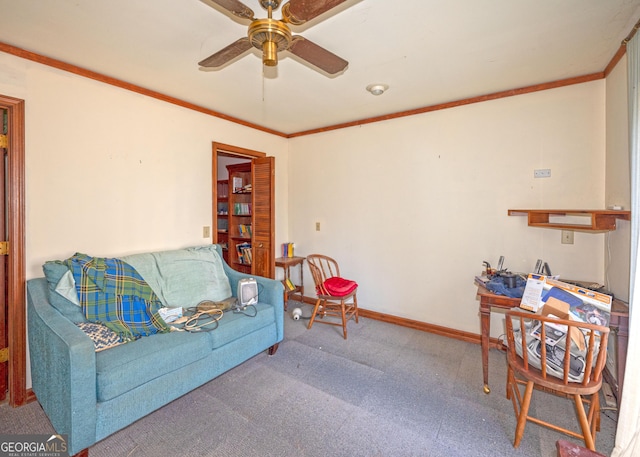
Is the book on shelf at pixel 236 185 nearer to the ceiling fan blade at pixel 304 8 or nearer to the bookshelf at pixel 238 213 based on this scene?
the bookshelf at pixel 238 213

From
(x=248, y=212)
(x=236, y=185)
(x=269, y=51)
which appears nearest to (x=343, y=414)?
(x=269, y=51)

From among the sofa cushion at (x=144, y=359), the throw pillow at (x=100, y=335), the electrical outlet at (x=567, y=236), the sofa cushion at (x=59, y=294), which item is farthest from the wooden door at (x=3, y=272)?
the electrical outlet at (x=567, y=236)

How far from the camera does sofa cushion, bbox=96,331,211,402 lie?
61.9 inches

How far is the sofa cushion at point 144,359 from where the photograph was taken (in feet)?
5.16

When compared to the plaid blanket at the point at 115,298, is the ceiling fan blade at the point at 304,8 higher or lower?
higher

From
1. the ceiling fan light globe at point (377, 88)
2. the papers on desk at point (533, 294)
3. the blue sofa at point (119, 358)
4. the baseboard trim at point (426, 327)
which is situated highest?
the ceiling fan light globe at point (377, 88)

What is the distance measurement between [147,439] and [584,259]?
11.3 feet

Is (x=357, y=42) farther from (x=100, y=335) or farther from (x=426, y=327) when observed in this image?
(x=426, y=327)

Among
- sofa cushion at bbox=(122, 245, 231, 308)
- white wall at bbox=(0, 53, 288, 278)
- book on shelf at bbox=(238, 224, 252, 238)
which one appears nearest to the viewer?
white wall at bbox=(0, 53, 288, 278)

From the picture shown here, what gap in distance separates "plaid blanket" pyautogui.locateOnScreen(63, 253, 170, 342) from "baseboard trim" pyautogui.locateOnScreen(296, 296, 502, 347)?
7.63 ft

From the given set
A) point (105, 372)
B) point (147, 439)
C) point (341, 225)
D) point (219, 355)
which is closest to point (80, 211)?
point (105, 372)

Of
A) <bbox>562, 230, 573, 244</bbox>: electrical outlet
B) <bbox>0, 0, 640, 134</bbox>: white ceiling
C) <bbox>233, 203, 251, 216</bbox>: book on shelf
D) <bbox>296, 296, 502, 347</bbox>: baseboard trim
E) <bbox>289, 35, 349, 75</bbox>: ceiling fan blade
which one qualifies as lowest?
<bbox>296, 296, 502, 347</bbox>: baseboard trim

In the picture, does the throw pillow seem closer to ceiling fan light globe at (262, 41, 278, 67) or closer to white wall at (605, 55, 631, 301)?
ceiling fan light globe at (262, 41, 278, 67)

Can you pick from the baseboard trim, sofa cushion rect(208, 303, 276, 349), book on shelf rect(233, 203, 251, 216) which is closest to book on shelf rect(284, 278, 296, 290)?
the baseboard trim
